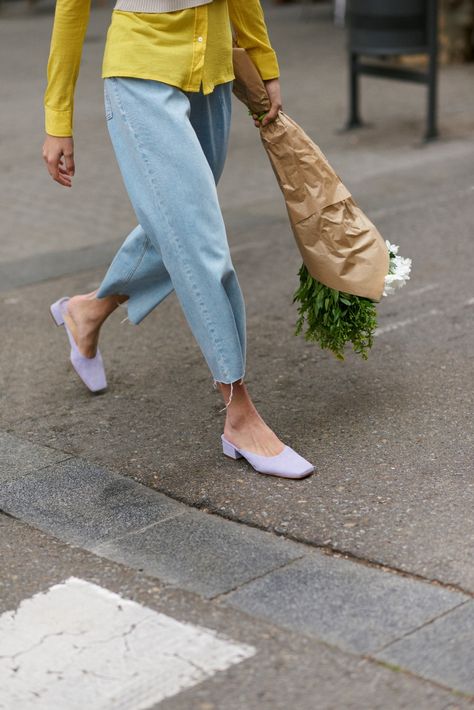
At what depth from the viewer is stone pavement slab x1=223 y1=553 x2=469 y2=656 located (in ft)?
9.29

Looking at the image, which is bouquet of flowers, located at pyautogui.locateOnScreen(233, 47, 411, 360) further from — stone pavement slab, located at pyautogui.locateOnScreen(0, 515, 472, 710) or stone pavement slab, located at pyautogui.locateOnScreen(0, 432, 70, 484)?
stone pavement slab, located at pyautogui.locateOnScreen(0, 515, 472, 710)

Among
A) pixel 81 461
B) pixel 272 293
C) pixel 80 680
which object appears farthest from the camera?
pixel 272 293

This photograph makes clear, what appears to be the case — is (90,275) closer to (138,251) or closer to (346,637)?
(138,251)

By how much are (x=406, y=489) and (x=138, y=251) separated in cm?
124

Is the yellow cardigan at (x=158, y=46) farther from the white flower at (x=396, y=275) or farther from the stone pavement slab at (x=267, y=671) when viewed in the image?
the stone pavement slab at (x=267, y=671)

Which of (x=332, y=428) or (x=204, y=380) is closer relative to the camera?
(x=332, y=428)

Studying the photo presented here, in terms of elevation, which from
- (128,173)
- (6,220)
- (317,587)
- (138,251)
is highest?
(128,173)

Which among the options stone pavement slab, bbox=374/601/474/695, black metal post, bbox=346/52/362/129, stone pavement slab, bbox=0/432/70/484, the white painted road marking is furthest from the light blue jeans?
black metal post, bbox=346/52/362/129

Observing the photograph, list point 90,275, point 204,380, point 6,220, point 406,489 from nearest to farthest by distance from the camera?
1. point 406,489
2. point 204,380
3. point 90,275
4. point 6,220

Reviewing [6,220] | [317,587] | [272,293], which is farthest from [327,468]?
[6,220]

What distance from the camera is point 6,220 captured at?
24.4ft

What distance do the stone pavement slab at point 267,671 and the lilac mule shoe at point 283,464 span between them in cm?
65

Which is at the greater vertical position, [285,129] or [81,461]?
[285,129]

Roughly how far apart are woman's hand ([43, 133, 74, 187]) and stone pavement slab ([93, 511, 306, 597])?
1.15m
